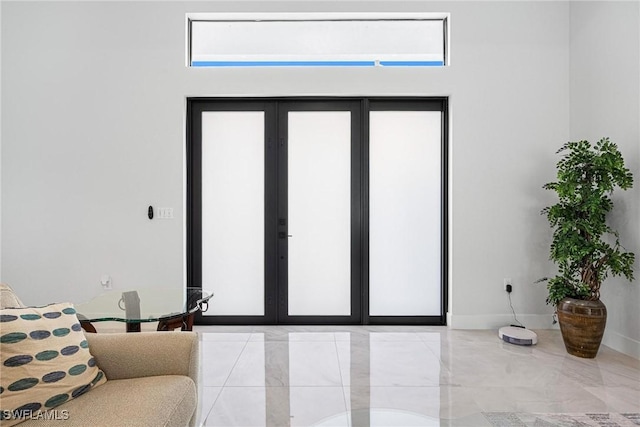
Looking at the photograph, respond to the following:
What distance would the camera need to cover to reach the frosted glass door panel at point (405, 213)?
3.90 meters

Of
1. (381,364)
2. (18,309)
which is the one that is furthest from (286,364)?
(18,309)

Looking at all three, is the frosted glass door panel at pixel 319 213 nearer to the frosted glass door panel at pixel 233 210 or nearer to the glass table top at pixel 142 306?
the frosted glass door panel at pixel 233 210

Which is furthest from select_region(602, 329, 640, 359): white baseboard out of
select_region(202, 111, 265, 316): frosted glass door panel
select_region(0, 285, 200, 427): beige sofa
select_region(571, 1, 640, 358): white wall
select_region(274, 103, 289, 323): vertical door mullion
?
select_region(0, 285, 200, 427): beige sofa

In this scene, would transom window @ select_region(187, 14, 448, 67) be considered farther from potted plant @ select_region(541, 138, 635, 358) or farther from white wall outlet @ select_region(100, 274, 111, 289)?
white wall outlet @ select_region(100, 274, 111, 289)

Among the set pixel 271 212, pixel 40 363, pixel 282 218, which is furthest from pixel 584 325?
pixel 40 363

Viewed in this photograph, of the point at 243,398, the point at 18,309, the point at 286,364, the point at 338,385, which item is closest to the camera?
the point at 18,309

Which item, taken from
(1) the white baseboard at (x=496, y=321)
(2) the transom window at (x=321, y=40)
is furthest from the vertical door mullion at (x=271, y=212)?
(1) the white baseboard at (x=496, y=321)

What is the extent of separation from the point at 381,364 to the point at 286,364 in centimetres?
73

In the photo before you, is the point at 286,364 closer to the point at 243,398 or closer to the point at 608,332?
the point at 243,398

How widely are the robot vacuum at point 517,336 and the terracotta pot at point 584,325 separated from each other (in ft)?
1.04

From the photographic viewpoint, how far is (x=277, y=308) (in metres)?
3.89

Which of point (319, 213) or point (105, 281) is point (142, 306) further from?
point (319, 213)

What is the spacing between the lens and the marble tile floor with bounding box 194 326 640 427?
211 cm

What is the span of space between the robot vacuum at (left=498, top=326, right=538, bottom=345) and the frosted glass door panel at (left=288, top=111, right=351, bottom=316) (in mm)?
1488
